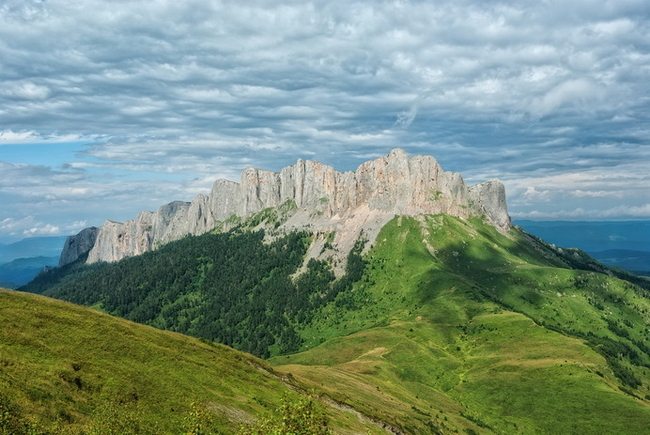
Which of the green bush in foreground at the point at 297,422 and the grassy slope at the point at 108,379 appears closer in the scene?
the green bush in foreground at the point at 297,422

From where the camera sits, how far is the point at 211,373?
77.5m

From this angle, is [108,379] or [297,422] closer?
[297,422]

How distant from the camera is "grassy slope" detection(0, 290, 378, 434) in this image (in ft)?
148

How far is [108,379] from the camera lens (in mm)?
58344

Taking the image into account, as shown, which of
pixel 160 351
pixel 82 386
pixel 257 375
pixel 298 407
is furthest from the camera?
pixel 257 375

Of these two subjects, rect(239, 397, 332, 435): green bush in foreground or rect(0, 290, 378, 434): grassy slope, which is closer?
rect(239, 397, 332, 435): green bush in foreground

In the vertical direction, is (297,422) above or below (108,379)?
above

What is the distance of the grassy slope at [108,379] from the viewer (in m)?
45.2

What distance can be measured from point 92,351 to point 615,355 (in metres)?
212

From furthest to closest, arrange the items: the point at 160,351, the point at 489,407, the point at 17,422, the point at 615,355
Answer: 1. the point at 615,355
2. the point at 489,407
3. the point at 160,351
4. the point at 17,422

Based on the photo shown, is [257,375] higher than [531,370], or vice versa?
[257,375]

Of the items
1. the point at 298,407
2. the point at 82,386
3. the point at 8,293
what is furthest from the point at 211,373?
the point at 298,407

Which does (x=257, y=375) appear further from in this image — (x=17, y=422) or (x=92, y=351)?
(x=17, y=422)

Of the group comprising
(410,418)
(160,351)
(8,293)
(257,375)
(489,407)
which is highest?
(8,293)
